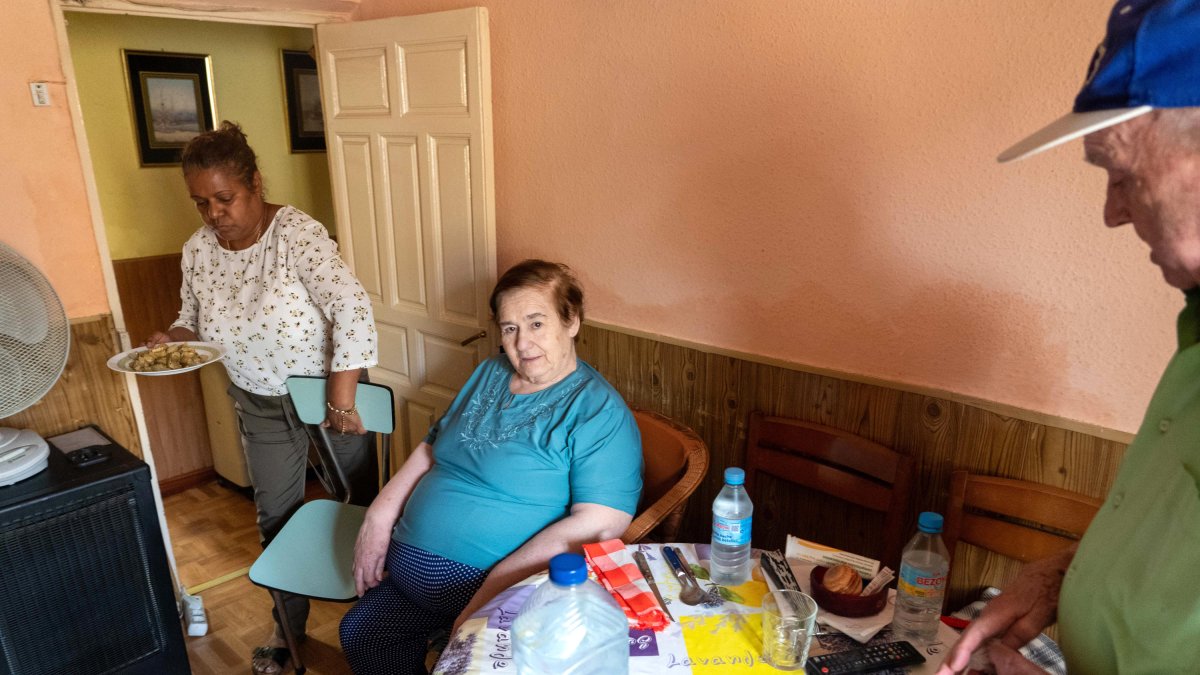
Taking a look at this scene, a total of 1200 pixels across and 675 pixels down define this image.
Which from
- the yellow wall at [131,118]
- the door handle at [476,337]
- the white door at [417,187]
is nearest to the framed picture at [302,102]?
the yellow wall at [131,118]

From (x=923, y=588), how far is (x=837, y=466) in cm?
66

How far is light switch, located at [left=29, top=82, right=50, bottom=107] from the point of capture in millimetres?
1910

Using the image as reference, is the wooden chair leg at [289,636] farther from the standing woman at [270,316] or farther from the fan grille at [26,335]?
the fan grille at [26,335]

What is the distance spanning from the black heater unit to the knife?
140 cm

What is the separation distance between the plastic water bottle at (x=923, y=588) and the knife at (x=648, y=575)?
332 mm

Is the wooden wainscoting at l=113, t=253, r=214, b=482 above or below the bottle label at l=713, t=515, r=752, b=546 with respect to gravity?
below

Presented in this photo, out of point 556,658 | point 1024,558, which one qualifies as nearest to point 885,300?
point 1024,558

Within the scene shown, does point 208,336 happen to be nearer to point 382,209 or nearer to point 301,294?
point 301,294

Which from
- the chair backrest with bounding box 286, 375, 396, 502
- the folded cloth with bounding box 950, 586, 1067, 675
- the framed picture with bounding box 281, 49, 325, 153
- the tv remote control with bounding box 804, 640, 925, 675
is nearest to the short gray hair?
the tv remote control with bounding box 804, 640, 925, 675

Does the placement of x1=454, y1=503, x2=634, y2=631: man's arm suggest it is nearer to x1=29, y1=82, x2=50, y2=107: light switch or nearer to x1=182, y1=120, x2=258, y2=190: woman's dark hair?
x1=182, y1=120, x2=258, y2=190: woman's dark hair

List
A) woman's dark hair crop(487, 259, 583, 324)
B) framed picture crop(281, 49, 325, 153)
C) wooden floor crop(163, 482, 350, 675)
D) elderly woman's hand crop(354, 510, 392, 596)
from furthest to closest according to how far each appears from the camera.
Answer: framed picture crop(281, 49, 325, 153) < wooden floor crop(163, 482, 350, 675) < elderly woman's hand crop(354, 510, 392, 596) < woman's dark hair crop(487, 259, 583, 324)

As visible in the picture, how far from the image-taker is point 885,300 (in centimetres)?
156

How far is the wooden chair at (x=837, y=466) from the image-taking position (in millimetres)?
1538

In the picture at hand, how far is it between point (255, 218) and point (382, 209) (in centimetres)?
61
